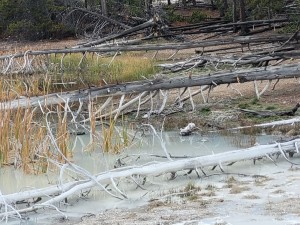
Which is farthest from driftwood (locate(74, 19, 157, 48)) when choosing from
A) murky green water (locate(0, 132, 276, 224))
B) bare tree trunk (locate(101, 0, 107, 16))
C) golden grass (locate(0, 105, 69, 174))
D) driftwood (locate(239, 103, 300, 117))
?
golden grass (locate(0, 105, 69, 174))

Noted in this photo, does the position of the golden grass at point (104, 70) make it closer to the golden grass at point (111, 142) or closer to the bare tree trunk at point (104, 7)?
the golden grass at point (111, 142)

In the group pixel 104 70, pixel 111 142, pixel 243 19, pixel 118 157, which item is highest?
pixel 243 19

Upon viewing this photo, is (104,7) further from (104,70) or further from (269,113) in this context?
(269,113)

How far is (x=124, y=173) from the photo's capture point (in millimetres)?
8344

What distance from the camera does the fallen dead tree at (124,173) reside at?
777 cm

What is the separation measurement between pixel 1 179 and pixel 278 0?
15186 mm

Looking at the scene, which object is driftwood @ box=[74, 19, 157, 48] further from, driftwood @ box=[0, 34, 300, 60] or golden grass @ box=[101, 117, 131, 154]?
golden grass @ box=[101, 117, 131, 154]

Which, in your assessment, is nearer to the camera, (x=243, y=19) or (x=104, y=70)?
(x=104, y=70)

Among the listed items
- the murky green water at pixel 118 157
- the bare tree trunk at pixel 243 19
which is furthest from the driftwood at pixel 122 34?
the murky green water at pixel 118 157

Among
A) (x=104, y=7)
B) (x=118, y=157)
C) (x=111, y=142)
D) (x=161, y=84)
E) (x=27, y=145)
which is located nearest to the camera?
(x=27, y=145)

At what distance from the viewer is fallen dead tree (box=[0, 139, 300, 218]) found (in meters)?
7.77

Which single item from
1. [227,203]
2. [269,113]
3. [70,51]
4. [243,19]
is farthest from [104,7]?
[227,203]

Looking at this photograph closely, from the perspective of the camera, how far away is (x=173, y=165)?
8695mm

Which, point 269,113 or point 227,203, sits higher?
point 227,203
